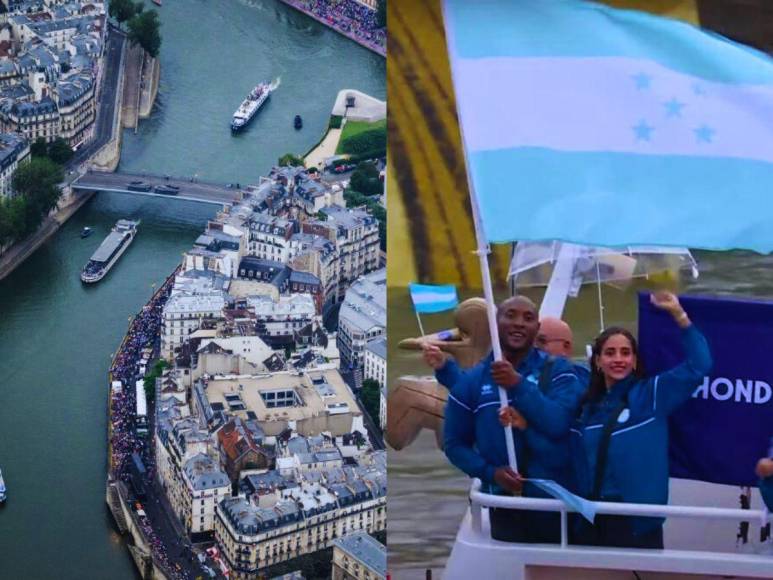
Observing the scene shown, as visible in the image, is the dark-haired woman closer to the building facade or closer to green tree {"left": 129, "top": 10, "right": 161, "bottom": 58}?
the building facade

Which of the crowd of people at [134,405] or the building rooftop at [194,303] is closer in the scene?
the crowd of people at [134,405]

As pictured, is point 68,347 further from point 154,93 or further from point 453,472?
point 453,472

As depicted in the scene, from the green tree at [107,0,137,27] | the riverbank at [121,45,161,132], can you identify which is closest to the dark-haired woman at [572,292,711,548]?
the riverbank at [121,45,161,132]

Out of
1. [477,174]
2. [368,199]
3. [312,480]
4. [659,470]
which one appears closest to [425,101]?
[477,174]

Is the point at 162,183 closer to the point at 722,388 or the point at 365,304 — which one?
the point at 365,304

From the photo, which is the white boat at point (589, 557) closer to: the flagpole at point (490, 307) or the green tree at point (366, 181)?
the flagpole at point (490, 307)

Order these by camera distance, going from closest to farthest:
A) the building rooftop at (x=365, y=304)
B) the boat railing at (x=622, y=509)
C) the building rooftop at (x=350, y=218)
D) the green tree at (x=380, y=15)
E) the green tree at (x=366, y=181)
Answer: the boat railing at (x=622, y=509) < the building rooftop at (x=365, y=304) < the building rooftop at (x=350, y=218) < the green tree at (x=366, y=181) < the green tree at (x=380, y=15)

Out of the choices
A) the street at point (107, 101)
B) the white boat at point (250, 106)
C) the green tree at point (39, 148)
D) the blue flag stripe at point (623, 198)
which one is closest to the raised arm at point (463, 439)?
the blue flag stripe at point (623, 198)
